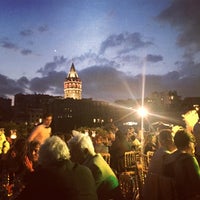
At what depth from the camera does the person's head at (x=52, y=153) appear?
3.34 metres

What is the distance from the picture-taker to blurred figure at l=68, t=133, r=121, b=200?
13.3ft

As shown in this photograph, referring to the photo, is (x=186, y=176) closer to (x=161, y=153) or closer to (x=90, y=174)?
(x=161, y=153)

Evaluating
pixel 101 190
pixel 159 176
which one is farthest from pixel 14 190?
pixel 159 176

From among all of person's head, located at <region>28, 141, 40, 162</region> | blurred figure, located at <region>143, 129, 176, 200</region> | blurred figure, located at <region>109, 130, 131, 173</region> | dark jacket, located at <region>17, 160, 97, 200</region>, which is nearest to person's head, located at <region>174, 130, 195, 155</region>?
blurred figure, located at <region>143, 129, 176, 200</region>

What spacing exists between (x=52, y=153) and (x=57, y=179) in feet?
0.99

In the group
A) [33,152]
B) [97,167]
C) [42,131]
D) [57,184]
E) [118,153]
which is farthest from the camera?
[118,153]

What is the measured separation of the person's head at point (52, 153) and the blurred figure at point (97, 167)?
0.73m

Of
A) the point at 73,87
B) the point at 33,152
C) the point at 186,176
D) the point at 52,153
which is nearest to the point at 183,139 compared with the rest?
the point at 186,176

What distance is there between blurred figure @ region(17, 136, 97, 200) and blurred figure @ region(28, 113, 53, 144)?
3834 millimetres

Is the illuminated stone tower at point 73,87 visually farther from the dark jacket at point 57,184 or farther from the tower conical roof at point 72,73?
the dark jacket at point 57,184

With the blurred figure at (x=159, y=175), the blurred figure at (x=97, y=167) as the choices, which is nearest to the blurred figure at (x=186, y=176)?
the blurred figure at (x=159, y=175)

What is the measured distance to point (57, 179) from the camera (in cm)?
317

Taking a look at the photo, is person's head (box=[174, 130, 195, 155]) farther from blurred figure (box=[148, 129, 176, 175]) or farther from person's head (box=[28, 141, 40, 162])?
person's head (box=[28, 141, 40, 162])

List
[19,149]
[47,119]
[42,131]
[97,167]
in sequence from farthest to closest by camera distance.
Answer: [47,119] → [42,131] → [19,149] → [97,167]
